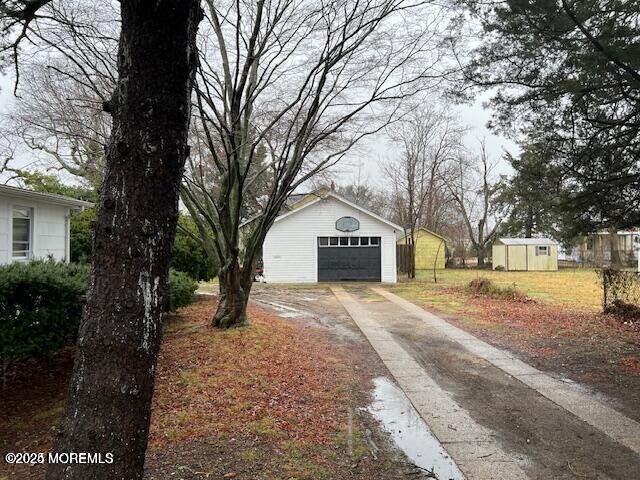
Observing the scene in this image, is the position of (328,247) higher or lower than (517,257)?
higher

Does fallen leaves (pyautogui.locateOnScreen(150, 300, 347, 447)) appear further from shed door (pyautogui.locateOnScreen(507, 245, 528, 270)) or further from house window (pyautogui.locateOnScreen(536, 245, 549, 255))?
house window (pyautogui.locateOnScreen(536, 245, 549, 255))

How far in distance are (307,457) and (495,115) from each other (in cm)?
568

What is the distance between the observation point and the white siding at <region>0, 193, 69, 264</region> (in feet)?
29.9

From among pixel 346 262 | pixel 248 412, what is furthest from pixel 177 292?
pixel 346 262

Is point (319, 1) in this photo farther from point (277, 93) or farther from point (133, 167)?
point (133, 167)

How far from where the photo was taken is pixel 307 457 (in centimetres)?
360

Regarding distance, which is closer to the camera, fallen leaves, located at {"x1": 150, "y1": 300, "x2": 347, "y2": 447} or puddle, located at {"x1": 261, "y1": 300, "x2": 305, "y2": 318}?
fallen leaves, located at {"x1": 150, "y1": 300, "x2": 347, "y2": 447}

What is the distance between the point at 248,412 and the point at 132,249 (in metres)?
3.25

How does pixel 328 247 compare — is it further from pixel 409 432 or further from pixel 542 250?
pixel 542 250

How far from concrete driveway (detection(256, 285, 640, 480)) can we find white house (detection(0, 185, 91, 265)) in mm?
8085

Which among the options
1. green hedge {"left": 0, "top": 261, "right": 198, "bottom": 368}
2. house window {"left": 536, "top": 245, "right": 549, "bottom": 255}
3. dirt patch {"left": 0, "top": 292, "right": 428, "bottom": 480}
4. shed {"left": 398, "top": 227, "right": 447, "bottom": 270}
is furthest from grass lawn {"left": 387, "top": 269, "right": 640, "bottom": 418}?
shed {"left": 398, "top": 227, "right": 447, "bottom": 270}

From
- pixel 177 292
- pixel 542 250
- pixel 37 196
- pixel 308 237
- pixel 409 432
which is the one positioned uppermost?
pixel 37 196

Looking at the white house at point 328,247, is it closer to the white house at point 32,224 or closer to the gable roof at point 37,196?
the gable roof at point 37,196

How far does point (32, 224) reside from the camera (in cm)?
1011
